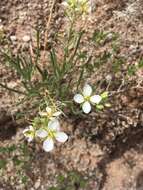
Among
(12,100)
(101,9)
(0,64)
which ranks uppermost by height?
(101,9)

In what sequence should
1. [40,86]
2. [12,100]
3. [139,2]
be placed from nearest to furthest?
[40,86]
[12,100]
[139,2]

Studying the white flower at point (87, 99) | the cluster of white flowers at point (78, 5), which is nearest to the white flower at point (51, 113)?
the white flower at point (87, 99)

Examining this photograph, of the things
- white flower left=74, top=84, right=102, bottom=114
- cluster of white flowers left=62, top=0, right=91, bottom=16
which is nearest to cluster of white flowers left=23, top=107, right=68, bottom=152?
white flower left=74, top=84, right=102, bottom=114

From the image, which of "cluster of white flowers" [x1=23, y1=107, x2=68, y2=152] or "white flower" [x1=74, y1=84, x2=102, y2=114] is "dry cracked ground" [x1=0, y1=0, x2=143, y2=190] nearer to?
"white flower" [x1=74, y1=84, x2=102, y2=114]

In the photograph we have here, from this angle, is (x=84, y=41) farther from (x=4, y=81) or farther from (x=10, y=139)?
(x=10, y=139)

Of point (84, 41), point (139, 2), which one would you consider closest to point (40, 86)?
point (84, 41)

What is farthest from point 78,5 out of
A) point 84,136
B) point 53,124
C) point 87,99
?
point 84,136

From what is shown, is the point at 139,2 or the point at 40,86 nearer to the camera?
the point at 40,86
